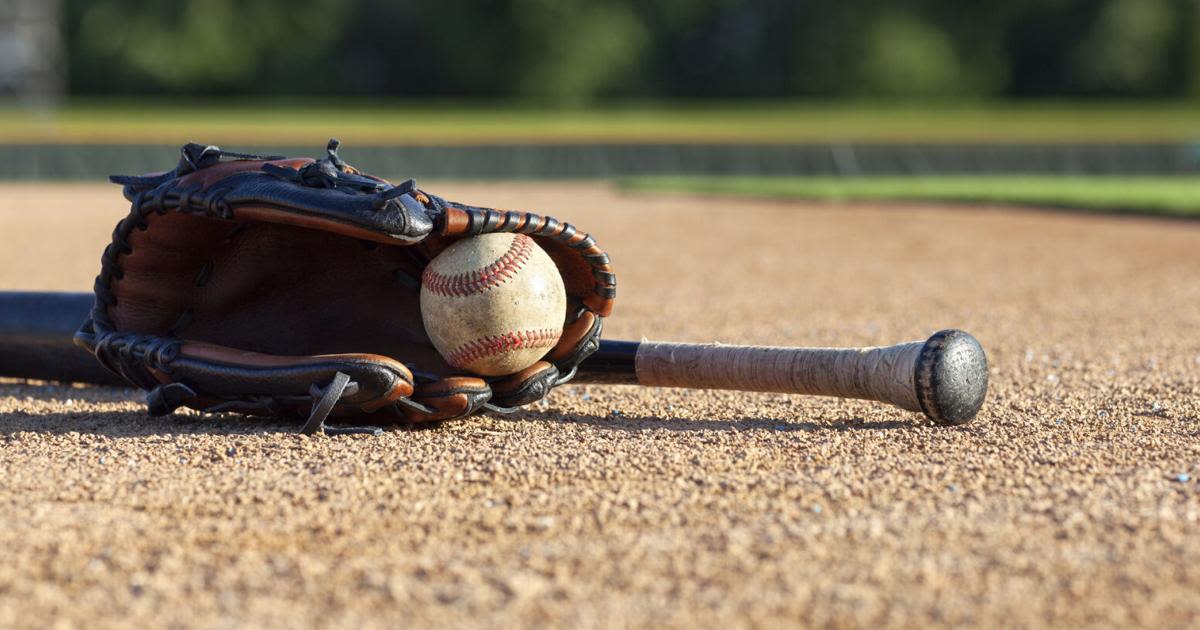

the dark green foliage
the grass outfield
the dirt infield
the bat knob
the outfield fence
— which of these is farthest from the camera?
the dark green foliage

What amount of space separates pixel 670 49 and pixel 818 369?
3449 cm

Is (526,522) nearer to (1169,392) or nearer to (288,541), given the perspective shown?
(288,541)

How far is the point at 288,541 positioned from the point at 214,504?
0.29 metres

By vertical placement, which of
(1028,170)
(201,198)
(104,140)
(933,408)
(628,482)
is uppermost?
(1028,170)

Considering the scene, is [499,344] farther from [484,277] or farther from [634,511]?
[634,511]

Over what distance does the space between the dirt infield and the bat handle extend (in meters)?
0.08

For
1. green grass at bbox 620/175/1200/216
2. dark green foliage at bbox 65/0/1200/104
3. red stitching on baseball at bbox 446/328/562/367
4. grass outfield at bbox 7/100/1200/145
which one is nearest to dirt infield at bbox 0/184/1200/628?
red stitching on baseball at bbox 446/328/562/367

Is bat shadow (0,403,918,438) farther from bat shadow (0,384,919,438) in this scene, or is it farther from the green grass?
the green grass

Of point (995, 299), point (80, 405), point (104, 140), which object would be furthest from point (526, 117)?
point (80, 405)

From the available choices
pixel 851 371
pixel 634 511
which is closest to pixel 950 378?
pixel 851 371

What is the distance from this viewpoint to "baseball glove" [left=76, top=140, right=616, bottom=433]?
2826 mm

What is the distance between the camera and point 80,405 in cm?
337

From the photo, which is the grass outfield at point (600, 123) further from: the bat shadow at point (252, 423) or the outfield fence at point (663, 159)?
the bat shadow at point (252, 423)

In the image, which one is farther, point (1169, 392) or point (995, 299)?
point (995, 299)
